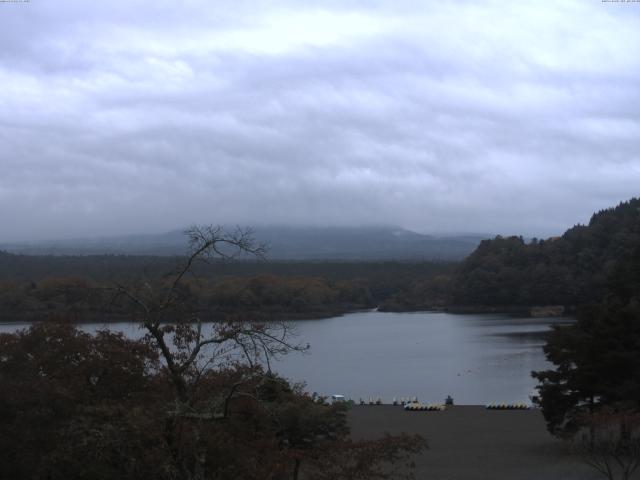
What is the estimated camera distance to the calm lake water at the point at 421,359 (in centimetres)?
3050

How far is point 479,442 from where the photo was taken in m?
18.4

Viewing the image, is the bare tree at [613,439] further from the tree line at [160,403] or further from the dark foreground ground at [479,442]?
the tree line at [160,403]

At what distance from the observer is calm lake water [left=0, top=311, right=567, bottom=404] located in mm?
30500

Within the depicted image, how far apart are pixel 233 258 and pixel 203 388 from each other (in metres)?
1.75

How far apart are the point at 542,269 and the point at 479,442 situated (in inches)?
2255

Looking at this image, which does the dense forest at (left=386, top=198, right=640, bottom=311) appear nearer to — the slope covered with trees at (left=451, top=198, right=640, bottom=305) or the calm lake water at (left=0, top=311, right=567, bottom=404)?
the slope covered with trees at (left=451, top=198, right=640, bottom=305)

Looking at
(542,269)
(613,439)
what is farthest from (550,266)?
(613,439)

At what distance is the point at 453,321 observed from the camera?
222ft

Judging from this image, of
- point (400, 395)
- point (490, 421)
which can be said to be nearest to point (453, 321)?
point (400, 395)

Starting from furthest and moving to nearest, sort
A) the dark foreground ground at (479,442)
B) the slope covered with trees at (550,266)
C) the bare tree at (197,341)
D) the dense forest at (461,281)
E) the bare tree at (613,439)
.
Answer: the slope covered with trees at (550,266)
the dense forest at (461,281)
the dark foreground ground at (479,442)
the bare tree at (613,439)
the bare tree at (197,341)

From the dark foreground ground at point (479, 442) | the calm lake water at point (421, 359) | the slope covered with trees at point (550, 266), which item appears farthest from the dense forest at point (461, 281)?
the dark foreground ground at point (479, 442)

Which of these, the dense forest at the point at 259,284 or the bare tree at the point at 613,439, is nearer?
the bare tree at the point at 613,439

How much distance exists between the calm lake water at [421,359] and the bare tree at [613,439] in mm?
5777

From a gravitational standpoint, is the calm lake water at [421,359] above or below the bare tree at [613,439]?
below
